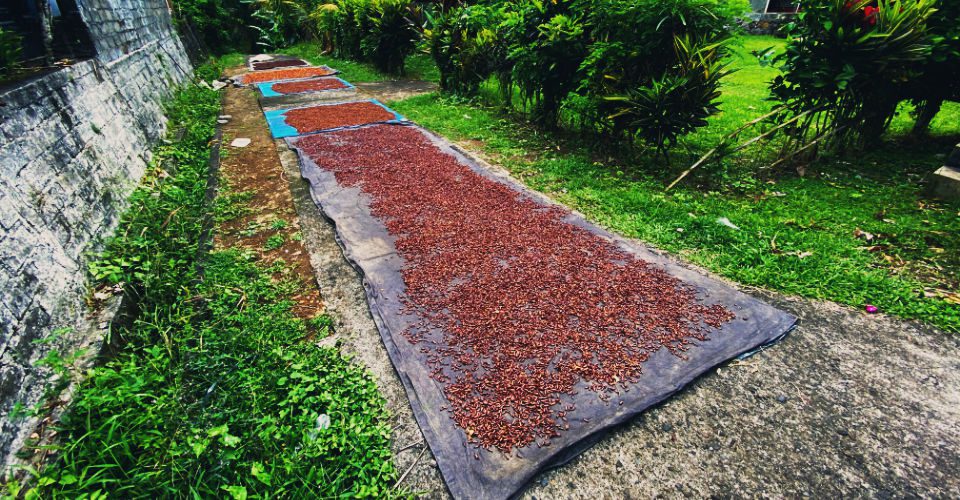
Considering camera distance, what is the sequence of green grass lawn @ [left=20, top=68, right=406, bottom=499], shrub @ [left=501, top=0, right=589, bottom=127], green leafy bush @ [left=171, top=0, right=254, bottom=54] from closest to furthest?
green grass lawn @ [left=20, top=68, right=406, bottom=499] → shrub @ [left=501, top=0, right=589, bottom=127] → green leafy bush @ [left=171, top=0, right=254, bottom=54]

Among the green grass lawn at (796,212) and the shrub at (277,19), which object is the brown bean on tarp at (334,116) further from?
the shrub at (277,19)

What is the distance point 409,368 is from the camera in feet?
6.66

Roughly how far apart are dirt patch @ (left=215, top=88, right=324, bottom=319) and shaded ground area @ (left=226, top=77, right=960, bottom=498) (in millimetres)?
698

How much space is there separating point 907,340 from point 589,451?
5.98ft

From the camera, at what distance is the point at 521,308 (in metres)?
2.38

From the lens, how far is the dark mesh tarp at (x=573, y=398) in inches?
62.4

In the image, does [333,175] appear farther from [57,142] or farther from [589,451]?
[589,451]

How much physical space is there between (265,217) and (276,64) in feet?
33.7

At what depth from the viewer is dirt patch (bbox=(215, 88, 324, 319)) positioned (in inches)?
109

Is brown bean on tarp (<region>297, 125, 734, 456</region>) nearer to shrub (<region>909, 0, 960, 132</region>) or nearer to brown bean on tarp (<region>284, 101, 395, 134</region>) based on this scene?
brown bean on tarp (<region>284, 101, 395, 134</region>)

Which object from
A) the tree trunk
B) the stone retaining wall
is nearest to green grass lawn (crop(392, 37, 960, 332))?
the tree trunk

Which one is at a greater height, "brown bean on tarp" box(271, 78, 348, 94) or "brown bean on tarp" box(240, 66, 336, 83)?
Result: "brown bean on tarp" box(240, 66, 336, 83)

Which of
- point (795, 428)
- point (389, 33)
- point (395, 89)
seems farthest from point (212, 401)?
point (389, 33)

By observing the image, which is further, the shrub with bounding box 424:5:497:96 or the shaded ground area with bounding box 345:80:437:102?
the shaded ground area with bounding box 345:80:437:102
